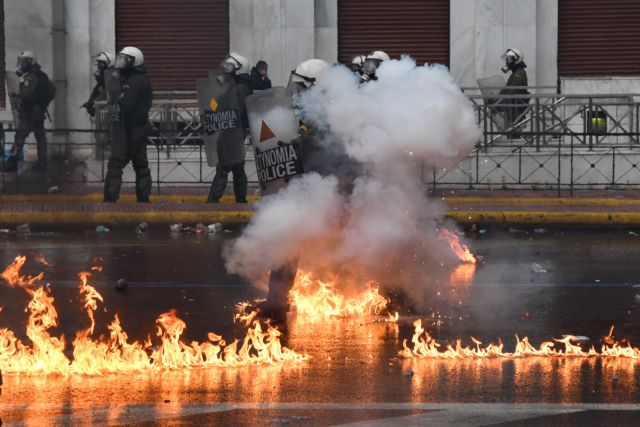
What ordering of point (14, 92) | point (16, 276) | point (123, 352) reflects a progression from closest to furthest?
point (123, 352), point (16, 276), point (14, 92)

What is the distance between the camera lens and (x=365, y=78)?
38.6 feet

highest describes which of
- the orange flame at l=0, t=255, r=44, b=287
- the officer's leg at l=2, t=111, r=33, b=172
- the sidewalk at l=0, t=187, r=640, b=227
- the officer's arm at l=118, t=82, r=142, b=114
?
the officer's arm at l=118, t=82, r=142, b=114

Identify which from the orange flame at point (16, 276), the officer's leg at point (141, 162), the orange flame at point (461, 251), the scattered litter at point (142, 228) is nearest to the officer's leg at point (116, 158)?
the officer's leg at point (141, 162)

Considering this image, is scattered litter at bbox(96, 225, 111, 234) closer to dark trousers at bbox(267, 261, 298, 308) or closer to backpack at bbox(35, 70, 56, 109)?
backpack at bbox(35, 70, 56, 109)

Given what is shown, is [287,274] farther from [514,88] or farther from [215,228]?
[514,88]

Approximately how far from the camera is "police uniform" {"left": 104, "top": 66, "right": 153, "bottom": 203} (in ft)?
62.3

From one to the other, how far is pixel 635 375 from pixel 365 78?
3980mm

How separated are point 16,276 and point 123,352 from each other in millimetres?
4439

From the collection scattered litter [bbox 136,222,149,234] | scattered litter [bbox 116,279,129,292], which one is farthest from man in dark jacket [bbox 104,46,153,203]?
scattered litter [bbox 116,279,129,292]

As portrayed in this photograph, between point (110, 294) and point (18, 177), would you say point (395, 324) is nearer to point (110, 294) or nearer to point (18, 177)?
point (110, 294)

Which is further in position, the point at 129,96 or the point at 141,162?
the point at 141,162

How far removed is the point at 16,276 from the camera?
13.1m

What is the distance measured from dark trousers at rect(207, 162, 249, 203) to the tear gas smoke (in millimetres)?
8553

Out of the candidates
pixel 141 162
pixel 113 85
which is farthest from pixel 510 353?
pixel 113 85
